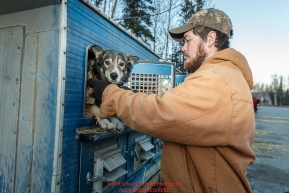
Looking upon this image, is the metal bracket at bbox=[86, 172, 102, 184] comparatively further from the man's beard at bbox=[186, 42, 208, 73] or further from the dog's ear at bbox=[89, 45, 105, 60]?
the man's beard at bbox=[186, 42, 208, 73]

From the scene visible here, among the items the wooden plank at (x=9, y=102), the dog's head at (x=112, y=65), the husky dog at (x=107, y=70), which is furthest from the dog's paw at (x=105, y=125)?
the wooden plank at (x=9, y=102)

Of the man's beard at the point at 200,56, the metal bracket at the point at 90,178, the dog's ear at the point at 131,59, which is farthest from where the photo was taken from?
the dog's ear at the point at 131,59

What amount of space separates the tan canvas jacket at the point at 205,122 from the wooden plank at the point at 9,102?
926 mm

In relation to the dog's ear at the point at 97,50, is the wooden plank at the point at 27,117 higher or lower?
lower

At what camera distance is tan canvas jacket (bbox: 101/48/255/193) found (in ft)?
4.35

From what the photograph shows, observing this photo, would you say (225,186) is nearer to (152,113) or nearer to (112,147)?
(152,113)

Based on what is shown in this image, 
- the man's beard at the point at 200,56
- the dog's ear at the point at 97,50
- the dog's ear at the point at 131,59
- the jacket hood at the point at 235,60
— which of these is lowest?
the jacket hood at the point at 235,60

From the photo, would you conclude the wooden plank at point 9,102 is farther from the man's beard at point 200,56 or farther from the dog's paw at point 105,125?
the man's beard at point 200,56

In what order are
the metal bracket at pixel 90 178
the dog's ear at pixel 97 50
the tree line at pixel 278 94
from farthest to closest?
1. the tree line at pixel 278 94
2. the dog's ear at pixel 97 50
3. the metal bracket at pixel 90 178

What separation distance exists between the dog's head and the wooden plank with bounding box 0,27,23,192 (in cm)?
88

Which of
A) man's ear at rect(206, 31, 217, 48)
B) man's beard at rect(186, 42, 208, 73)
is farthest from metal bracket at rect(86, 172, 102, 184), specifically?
man's ear at rect(206, 31, 217, 48)

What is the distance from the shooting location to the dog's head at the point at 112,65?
2668 millimetres

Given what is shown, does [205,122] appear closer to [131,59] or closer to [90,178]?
[90,178]

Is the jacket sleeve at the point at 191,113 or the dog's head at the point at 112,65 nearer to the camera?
the jacket sleeve at the point at 191,113
